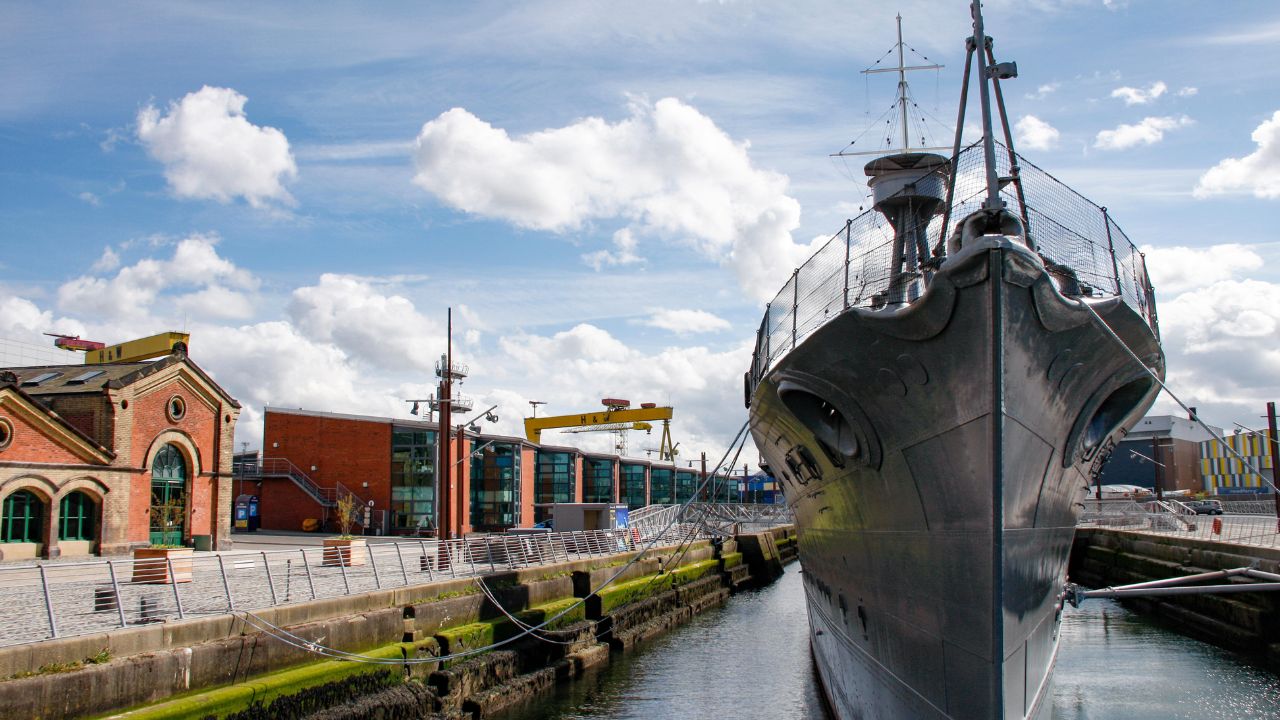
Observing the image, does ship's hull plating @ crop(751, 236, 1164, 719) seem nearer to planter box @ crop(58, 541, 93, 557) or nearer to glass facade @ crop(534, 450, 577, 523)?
planter box @ crop(58, 541, 93, 557)

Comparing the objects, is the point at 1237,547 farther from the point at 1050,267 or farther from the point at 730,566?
the point at 730,566

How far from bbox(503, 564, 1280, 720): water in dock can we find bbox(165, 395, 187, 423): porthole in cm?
1787

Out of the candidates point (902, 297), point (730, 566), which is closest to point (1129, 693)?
point (902, 297)

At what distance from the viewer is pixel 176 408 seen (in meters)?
28.7

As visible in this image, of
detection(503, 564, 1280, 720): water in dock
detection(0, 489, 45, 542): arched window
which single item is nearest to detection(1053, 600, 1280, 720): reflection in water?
detection(503, 564, 1280, 720): water in dock

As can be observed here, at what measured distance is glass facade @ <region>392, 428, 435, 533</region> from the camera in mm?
41906

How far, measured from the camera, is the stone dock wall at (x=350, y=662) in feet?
28.1

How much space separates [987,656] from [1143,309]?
421 centimetres

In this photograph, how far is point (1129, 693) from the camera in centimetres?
1545

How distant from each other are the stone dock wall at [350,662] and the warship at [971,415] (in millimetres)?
6919

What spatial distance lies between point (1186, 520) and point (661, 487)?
59294 mm

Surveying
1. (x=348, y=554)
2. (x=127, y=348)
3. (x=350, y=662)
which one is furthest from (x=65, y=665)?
(x=127, y=348)

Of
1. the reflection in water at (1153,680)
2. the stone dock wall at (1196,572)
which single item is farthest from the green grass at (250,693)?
the stone dock wall at (1196,572)

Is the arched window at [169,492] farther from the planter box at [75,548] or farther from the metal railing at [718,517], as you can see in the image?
the metal railing at [718,517]
